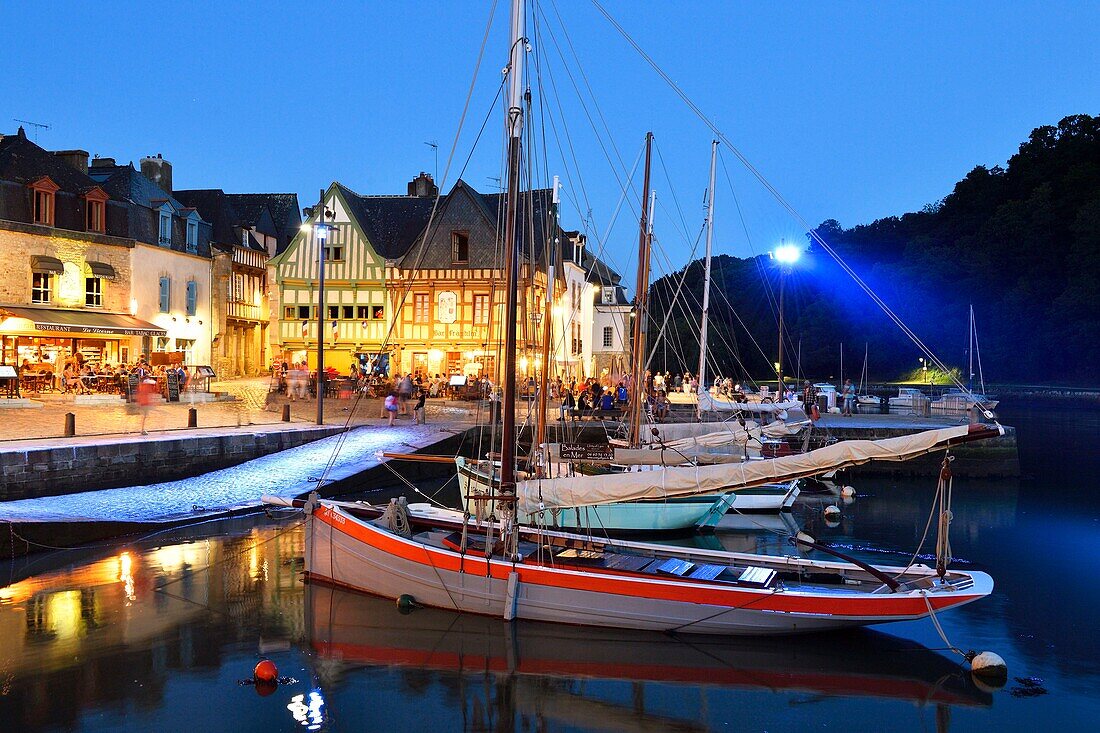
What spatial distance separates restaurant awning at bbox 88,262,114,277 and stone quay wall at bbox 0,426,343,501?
13.5 m

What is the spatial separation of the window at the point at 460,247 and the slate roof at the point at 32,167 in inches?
560

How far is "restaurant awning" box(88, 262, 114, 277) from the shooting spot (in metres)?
31.3

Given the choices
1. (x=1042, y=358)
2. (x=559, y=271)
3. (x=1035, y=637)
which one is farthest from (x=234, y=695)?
(x=1042, y=358)

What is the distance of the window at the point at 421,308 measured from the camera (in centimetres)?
3772

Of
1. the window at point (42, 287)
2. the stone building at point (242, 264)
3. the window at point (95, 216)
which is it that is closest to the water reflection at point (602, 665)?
the window at point (42, 287)

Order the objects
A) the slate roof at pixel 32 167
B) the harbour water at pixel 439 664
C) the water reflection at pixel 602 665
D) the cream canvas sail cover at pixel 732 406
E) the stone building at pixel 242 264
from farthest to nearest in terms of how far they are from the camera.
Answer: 1. the stone building at pixel 242 264
2. the slate roof at pixel 32 167
3. the cream canvas sail cover at pixel 732 406
4. the water reflection at pixel 602 665
5. the harbour water at pixel 439 664

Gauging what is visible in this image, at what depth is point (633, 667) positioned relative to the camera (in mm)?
10820

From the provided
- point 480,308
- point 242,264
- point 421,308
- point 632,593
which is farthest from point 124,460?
point 242,264

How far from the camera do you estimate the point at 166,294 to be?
116 feet

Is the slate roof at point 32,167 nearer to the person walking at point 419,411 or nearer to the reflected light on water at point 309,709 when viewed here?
the person walking at point 419,411

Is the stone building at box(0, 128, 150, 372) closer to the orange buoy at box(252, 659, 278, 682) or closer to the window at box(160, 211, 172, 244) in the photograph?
the window at box(160, 211, 172, 244)

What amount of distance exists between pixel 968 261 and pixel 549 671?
234 feet

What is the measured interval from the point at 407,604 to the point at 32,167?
86.0 feet

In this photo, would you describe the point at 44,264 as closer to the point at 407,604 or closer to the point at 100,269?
the point at 100,269
